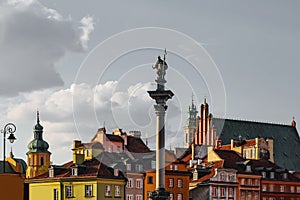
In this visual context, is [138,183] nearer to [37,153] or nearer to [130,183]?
[130,183]

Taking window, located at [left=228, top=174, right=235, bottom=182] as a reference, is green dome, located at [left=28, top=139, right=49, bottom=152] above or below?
above

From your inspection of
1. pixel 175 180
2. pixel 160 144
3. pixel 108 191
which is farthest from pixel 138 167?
pixel 160 144

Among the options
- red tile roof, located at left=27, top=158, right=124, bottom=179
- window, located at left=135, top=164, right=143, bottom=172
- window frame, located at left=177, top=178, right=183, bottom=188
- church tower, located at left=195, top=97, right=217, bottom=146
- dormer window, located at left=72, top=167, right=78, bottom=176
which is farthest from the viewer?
church tower, located at left=195, top=97, right=217, bottom=146

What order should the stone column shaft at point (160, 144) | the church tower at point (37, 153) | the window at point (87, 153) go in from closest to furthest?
the stone column shaft at point (160, 144)
the window at point (87, 153)
the church tower at point (37, 153)

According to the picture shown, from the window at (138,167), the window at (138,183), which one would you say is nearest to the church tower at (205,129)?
the window at (138,167)

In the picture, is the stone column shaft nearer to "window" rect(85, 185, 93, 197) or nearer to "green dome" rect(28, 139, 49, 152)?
"window" rect(85, 185, 93, 197)

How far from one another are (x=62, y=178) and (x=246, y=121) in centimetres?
6616

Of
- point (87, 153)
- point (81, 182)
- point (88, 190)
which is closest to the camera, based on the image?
point (88, 190)

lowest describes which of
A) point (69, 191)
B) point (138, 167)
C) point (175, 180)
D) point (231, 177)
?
point (69, 191)

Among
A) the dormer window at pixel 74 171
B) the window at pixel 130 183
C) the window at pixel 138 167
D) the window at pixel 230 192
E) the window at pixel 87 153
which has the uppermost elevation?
the window at pixel 87 153

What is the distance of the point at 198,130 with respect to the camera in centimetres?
16275

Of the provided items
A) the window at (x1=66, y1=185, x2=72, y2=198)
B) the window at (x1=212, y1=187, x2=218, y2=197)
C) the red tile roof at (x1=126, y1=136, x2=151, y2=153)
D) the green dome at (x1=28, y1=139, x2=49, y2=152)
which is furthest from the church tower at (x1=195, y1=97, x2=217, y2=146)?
the window at (x1=66, y1=185, x2=72, y2=198)

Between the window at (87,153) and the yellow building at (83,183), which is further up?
the window at (87,153)

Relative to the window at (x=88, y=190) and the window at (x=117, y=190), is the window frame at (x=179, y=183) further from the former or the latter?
the window at (x=88, y=190)
